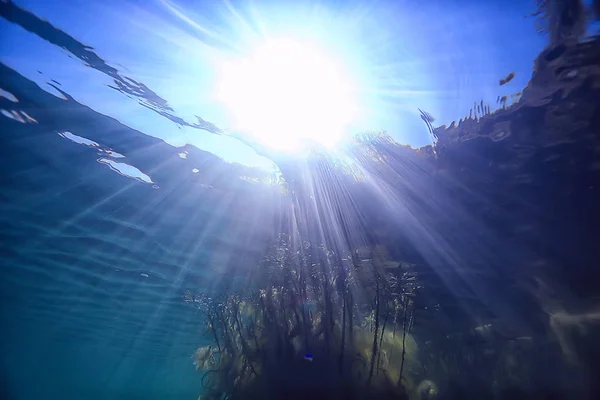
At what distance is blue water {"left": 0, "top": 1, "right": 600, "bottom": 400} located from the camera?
675 centimetres

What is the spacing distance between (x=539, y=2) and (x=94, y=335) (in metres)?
50.1

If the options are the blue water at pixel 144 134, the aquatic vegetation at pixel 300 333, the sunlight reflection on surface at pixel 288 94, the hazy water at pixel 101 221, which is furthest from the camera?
the hazy water at pixel 101 221

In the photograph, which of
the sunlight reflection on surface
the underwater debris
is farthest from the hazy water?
the underwater debris

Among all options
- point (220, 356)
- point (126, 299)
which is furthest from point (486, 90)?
point (126, 299)

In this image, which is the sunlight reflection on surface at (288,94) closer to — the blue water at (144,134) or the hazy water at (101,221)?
the blue water at (144,134)

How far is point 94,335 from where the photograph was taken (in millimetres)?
38531

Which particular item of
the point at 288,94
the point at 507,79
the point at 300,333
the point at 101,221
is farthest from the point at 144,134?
the point at 507,79

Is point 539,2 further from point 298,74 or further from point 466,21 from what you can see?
point 298,74

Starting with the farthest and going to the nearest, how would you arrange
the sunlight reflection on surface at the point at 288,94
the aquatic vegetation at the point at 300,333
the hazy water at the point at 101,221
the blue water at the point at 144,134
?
the hazy water at the point at 101,221 < the aquatic vegetation at the point at 300,333 < the sunlight reflection on surface at the point at 288,94 < the blue water at the point at 144,134

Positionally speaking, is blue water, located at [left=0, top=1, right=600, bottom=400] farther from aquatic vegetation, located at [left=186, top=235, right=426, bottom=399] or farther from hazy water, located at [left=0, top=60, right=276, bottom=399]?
aquatic vegetation, located at [left=186, top=235, right=426, bottom=399]

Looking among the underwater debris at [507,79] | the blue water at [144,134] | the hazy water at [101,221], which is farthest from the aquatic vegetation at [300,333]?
the underwater debris at [507,79]

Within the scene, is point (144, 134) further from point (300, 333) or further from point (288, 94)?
point (300, 333)

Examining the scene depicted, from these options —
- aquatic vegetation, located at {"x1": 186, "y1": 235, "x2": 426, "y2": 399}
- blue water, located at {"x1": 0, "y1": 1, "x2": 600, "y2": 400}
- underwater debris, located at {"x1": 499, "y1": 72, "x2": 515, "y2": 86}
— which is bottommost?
aquatic vegetation, located at {"x1": 186, "y1": 235, "x2": 426, "y2": 399}

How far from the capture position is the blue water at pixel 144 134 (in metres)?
6.75
